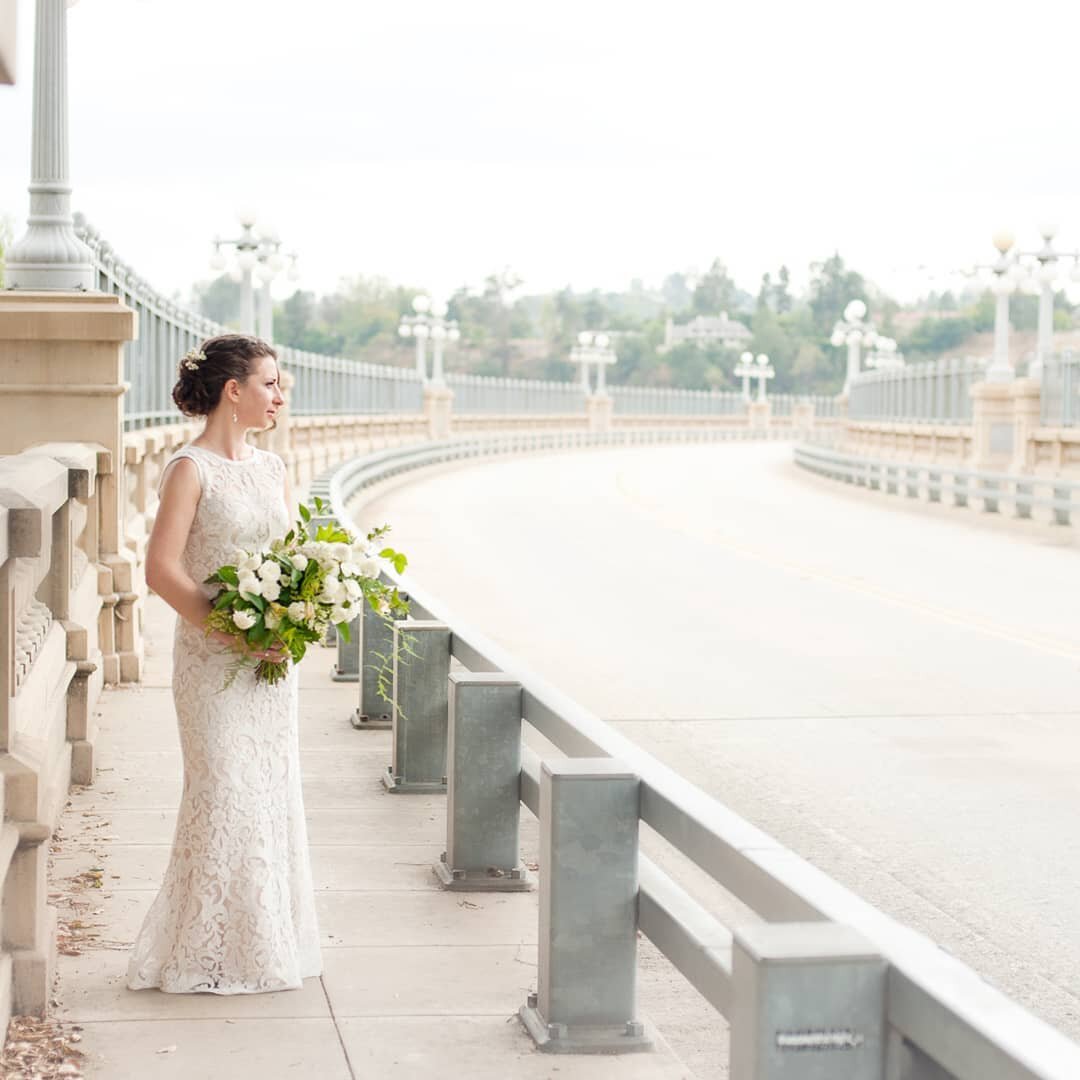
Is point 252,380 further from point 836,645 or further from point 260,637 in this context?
point 836,645

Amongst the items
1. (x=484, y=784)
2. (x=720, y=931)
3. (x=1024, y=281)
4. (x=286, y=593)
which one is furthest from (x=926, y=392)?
(x=720, y=931)

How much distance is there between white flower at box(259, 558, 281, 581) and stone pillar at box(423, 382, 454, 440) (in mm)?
61854

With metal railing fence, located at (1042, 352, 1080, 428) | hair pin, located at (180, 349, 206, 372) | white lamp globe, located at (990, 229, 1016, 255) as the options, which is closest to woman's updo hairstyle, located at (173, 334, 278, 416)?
hair pin, located at (180, 349, 206, 372)

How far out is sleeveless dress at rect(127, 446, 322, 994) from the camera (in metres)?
5.82

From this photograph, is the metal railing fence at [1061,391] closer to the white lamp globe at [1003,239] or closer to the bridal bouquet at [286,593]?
the white lamp globe at [1003,239]

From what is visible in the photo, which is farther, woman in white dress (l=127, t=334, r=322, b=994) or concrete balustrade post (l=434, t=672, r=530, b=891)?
concrete balustrade post (l=434, t=672, r=530, b=891)

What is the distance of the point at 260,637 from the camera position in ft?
19.0

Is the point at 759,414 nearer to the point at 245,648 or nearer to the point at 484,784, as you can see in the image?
the point at 484,784

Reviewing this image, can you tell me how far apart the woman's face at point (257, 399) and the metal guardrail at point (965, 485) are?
2342 centimetres

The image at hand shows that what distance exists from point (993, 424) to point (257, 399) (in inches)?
1322

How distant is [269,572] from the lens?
580 cm

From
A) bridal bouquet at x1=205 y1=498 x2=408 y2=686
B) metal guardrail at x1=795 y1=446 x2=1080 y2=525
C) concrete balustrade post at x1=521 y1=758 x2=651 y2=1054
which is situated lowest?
metal guardrail at x1=795 y1=446 x2=1080 y2=525

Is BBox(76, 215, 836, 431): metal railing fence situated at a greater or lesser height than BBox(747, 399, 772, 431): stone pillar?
greater

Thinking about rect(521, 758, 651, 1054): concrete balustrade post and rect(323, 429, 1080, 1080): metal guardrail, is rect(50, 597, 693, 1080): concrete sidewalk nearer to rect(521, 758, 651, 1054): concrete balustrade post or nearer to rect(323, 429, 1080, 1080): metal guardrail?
rect(521, 758, 651, 1054): concrete balustrade post
